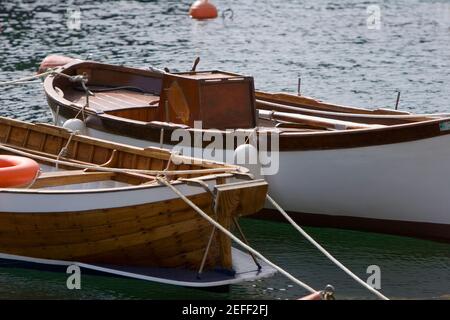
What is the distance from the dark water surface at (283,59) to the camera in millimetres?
13484

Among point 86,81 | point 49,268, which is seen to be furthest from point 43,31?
point 49,268

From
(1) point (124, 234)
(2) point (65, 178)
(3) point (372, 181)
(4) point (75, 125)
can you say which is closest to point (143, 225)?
(1) point (124, 234)

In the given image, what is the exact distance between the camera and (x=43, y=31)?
3866 cm

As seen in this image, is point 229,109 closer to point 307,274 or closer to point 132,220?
point 307,274

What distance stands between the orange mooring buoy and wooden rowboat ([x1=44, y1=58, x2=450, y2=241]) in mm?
25062

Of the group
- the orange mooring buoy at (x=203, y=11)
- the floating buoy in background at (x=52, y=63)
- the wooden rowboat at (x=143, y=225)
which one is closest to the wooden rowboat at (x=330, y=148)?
the wooden rowboat at (x=143, y=225)

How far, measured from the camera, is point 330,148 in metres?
14.8

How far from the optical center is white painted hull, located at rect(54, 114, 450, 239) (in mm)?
14578

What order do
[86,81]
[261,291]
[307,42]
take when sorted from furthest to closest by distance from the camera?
1. [307,42]
2. [86,81]
3. [261,291]

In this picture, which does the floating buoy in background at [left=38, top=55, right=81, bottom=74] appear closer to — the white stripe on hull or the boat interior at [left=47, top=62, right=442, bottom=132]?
the boat interior at [left=47, top=62, right=442, bottom=132]

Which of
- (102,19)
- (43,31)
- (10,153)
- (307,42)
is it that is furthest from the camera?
(102,19)

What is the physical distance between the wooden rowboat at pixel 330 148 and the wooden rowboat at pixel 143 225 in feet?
7.74

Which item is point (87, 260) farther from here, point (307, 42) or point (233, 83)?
point (307, 42)

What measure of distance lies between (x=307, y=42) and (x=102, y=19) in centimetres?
995
